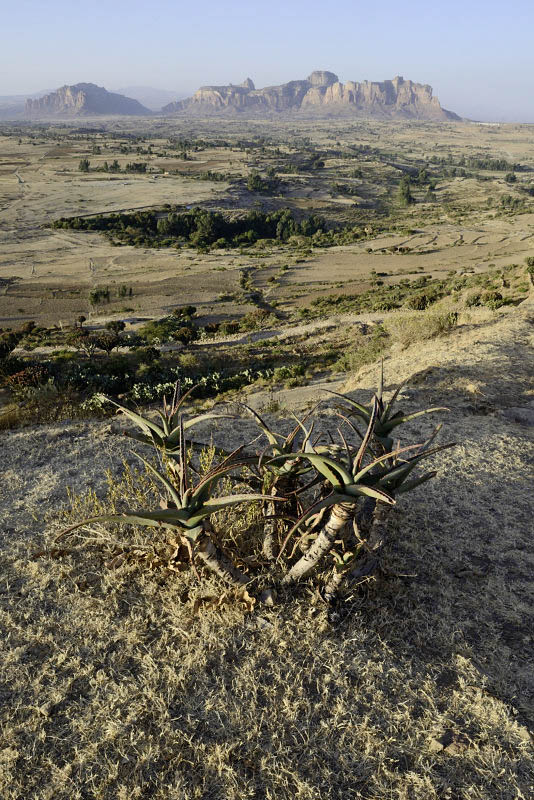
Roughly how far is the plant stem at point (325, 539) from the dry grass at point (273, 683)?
294 millimetres

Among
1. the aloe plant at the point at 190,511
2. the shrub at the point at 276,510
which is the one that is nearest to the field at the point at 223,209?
the shrub at the point at 276,510

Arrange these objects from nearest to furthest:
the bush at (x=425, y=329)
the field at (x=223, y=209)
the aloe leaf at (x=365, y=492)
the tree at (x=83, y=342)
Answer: the aloe leaf at (x=365, y=492)
the bush at (x=425, y=329)
the tree at (x=83, y=342)
the field at (x=223, y=209)

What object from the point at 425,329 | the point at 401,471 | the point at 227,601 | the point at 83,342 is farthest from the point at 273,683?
the point at 83,342

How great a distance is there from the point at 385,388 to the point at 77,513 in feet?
24.8

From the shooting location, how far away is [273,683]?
11.4ft

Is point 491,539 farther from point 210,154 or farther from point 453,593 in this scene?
point 210,154

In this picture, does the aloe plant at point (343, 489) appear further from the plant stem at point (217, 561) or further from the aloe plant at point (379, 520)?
the plant stem at point (217, 561)

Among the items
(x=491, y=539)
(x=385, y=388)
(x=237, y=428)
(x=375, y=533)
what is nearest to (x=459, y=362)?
(x=385, y=388)

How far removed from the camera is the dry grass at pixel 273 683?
2.92 meters

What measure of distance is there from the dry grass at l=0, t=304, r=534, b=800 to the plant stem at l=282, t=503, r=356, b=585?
0.96 ft

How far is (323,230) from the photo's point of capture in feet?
251

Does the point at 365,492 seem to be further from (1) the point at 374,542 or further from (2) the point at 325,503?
(1) the point at 374,542

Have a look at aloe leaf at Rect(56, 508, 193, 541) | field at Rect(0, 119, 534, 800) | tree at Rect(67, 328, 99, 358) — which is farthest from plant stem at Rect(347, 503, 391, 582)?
tree at Rect(67, 328, 99, 358)

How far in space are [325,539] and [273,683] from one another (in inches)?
47.0
